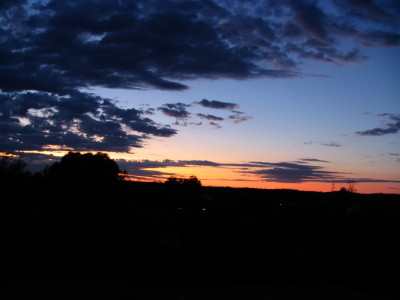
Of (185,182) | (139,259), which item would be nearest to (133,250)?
(139,259)

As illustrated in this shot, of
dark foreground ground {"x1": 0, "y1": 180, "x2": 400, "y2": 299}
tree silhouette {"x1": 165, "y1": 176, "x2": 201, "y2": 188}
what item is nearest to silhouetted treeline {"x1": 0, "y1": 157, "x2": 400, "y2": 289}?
dark foreground ground {"x1": 0, "y1": 180, "x2": 400, "y2": 299}

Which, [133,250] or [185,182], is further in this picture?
[185,182]

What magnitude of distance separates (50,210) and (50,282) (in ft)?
14.4

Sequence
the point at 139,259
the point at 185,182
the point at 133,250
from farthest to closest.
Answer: the point at 185,182 → the point at 133,250 → the point at 139,259

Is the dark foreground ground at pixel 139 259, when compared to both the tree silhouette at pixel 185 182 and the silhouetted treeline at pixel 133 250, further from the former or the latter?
the tree silhouette at pixel 185 182

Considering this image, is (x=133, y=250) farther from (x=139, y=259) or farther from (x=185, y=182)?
(x=185, y=182)

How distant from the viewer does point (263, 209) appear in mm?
36281

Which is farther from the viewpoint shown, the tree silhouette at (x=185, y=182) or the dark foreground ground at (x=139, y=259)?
the tree silhouette at (x=185, y=182)

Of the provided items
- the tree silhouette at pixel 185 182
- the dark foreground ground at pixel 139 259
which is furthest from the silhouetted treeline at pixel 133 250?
the tree silhouette at pixel 185 182

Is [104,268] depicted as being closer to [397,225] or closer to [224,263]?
[224,263]

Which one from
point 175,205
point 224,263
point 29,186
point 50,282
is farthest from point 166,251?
point 175,205

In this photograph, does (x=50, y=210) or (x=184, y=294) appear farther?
(x=50, y=210)

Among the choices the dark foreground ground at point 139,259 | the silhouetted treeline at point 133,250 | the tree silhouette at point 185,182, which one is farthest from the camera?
the tree silhouette at point 185,182

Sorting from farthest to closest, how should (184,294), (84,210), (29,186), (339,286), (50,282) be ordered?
(29,186)
(84,210)
(339,286)
(50,282)
(184,294)
